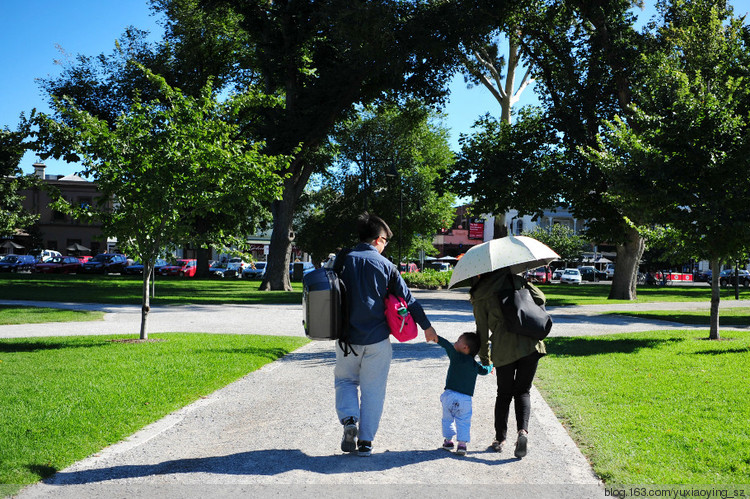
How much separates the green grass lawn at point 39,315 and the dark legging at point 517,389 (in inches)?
523

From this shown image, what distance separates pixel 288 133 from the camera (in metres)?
26.1

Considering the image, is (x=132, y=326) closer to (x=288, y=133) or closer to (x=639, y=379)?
(x=639, y=379)

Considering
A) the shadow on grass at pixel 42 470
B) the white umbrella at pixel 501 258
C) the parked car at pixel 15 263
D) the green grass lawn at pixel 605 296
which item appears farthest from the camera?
the parked car at pixel 15 263

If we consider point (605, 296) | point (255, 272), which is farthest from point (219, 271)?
point (605, 296)

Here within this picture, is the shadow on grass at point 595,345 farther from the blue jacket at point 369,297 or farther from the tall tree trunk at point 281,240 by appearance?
the tall tree trunk at point 281,240

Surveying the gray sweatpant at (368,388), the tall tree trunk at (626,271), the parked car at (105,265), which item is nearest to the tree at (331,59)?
the tall tree trunk at (626,271)

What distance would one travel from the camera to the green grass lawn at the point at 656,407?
15.1 feet

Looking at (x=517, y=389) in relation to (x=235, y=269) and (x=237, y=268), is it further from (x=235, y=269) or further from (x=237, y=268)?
(x=237, y=268)

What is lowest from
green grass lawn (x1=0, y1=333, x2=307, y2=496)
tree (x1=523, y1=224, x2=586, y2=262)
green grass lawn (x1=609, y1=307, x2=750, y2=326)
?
green grass lawn (x1=0, y1=333, x2=307, y2=496)

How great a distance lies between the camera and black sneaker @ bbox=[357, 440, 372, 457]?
493 cm

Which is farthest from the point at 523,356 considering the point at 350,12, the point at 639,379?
the point at 350,12

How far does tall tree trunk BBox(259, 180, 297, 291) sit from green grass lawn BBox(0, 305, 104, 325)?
1337 cm

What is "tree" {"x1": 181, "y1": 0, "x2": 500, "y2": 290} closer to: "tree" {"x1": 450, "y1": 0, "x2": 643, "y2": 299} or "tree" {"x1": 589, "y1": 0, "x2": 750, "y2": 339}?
"tree" {"x1": 450, "y1": 0, "x2": 643, "y2": 299}

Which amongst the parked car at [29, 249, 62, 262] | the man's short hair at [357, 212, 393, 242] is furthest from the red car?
the man's short hair at [357, 212, 393, 242]
